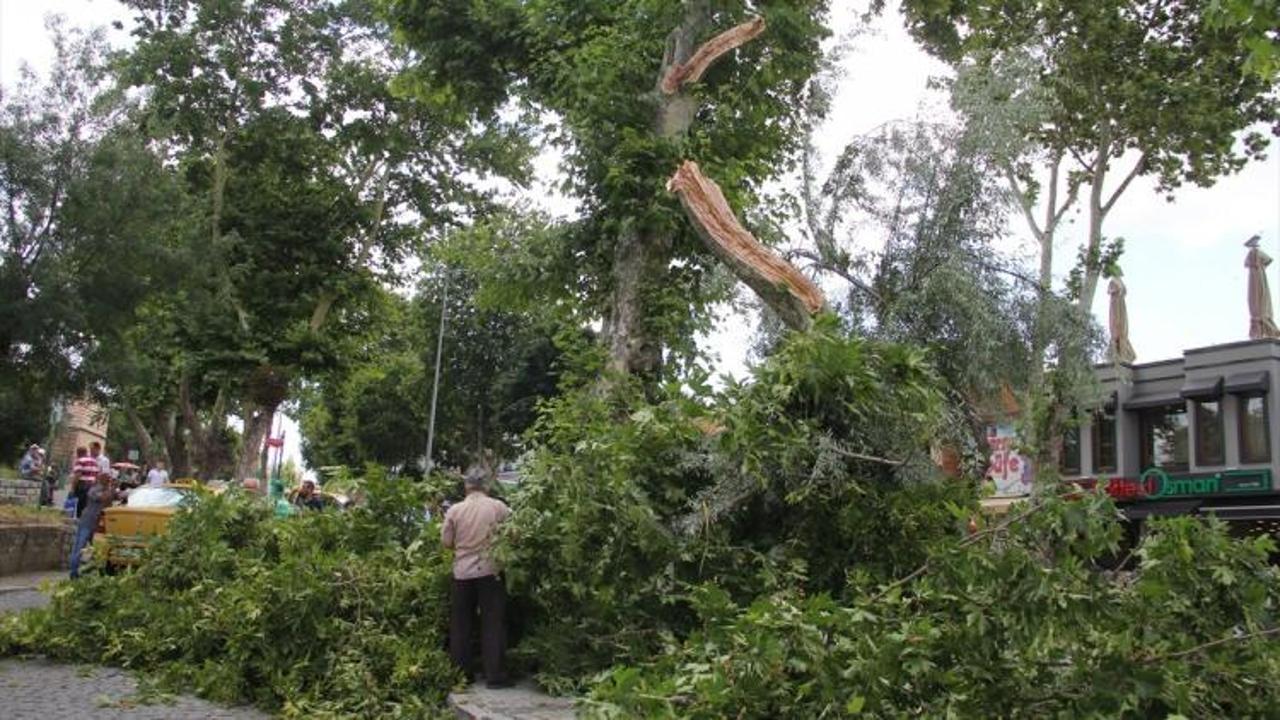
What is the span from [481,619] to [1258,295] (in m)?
24.9

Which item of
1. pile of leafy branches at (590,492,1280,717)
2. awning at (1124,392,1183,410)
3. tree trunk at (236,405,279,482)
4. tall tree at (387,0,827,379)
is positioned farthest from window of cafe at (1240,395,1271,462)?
pile of leafy branches at (590,492,1280,717)

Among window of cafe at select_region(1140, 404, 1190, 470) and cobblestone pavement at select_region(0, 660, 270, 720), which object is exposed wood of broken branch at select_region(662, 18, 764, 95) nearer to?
cobblestone pavement at select_region(0, 660, 270, 720)

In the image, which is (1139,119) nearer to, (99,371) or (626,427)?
(626,427)

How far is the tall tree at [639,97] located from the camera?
12.9 m

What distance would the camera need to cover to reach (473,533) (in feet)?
24.7

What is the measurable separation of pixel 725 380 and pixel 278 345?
19121mm

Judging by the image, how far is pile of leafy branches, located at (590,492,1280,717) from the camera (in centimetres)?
434

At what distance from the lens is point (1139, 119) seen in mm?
19375

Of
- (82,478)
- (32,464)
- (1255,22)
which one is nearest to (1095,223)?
(1255,22)

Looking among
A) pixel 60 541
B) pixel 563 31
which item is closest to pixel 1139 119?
pixel 563 31

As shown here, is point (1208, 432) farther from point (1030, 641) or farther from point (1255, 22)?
point (1030, 641)

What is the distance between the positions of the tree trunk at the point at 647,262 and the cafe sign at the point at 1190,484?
13656mm

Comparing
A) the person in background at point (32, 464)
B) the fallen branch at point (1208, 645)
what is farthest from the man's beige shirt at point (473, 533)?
the person in background at point (32, 464)

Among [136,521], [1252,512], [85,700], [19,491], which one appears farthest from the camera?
[19,491]
